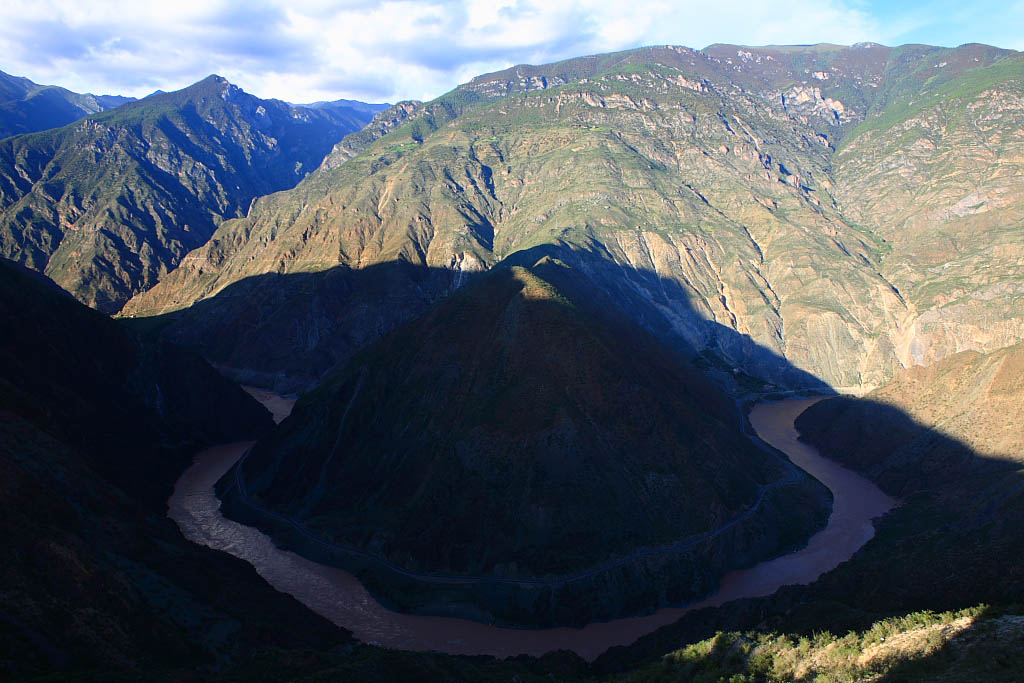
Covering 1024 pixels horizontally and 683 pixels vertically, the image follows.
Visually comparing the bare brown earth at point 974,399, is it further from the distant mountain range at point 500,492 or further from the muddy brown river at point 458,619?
the muddy brown river at point 458,619

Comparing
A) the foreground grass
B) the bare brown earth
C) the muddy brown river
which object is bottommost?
the muddy brown river

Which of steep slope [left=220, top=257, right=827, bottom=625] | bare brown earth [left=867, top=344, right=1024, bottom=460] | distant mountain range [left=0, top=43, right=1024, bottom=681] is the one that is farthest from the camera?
bare brown earth [left=867, top=344, right=1024, bottom=460]

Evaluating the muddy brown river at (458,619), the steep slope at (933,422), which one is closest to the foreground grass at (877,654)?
the muddy brown river at (458,619)

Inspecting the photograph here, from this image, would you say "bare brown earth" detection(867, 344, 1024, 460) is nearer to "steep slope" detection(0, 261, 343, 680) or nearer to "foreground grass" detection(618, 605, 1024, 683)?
"foreground grass" detection(618, 605, 1024, 683)

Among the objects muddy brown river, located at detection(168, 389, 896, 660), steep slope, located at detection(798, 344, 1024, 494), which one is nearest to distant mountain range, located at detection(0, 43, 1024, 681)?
steep slope, located at detection(798, 344, 1024, 494)

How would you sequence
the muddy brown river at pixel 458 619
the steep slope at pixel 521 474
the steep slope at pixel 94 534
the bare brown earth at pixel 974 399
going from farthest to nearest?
the bare brown earth at pixel 974 399, the steep slope at pixel 521 474, the muddy brown river at pixel 458 619, the steep slope at pixel 94 534

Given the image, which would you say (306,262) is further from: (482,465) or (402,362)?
(482,465)
